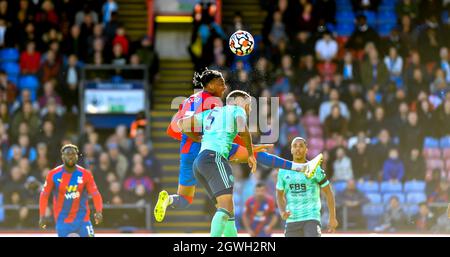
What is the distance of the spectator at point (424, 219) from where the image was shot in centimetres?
1862

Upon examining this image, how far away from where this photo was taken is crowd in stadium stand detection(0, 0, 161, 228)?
62.5ft

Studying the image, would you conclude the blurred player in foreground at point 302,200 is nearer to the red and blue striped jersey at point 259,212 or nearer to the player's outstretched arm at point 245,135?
the player's outstretched arm at point 245,135

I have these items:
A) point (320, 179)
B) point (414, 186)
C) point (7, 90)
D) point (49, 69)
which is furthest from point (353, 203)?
point (7, 90)

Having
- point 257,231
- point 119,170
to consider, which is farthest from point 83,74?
point 257,231

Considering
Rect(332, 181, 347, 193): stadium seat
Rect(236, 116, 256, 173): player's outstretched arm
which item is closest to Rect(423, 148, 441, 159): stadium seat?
Rect(332, 181, 347, 193): stadium seat

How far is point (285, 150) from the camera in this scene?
19.3 metres

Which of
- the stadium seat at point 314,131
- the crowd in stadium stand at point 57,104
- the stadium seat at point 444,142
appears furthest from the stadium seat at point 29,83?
the stadium seat at point 444,142

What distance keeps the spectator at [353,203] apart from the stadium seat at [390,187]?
524mm

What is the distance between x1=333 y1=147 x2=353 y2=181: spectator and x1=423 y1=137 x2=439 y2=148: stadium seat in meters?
1.62

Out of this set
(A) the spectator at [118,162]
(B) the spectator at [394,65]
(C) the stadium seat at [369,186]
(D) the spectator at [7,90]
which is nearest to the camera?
(C) the stadium seat at [369,186]

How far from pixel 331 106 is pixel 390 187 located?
1.97m

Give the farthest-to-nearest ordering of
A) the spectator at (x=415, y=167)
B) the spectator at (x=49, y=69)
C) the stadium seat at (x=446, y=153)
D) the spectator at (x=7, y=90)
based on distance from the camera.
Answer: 1. the spectator at (x=49, y=69)
2. the spectator at (x=7, y=90)
3. the stadium seat at (x=446, y=153)
4. the spectator at (x=415, y=167)

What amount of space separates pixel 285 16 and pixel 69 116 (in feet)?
16.2

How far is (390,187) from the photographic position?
19359mm
